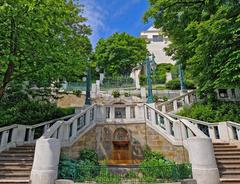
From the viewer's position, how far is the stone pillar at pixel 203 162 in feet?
20.6

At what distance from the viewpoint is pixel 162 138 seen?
372 inches

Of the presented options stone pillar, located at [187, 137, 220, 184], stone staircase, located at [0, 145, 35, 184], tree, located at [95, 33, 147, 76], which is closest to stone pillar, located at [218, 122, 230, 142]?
stone pillar, located at [187, 137, 220, 184]

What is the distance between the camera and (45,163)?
20.9 ft

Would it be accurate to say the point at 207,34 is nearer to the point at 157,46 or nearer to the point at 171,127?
the point at 171,127

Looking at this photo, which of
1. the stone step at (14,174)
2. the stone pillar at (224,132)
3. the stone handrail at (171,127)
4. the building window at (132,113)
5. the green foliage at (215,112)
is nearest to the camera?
the stone step at (14,174)

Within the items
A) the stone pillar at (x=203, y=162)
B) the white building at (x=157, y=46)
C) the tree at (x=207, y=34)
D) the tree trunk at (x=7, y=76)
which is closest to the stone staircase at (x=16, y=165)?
the tree trunk at (x=7, y=76)

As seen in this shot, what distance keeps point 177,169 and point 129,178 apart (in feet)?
5.05

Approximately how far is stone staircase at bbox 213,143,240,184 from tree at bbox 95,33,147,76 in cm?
2542

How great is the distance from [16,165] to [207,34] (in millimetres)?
9723

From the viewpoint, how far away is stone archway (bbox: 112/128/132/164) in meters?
9.97

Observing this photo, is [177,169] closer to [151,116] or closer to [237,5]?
[151,116]

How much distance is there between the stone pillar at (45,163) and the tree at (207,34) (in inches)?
311

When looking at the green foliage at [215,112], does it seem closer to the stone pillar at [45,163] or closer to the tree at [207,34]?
the tree at [207,34]

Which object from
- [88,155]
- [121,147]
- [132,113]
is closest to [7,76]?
[88,155]
